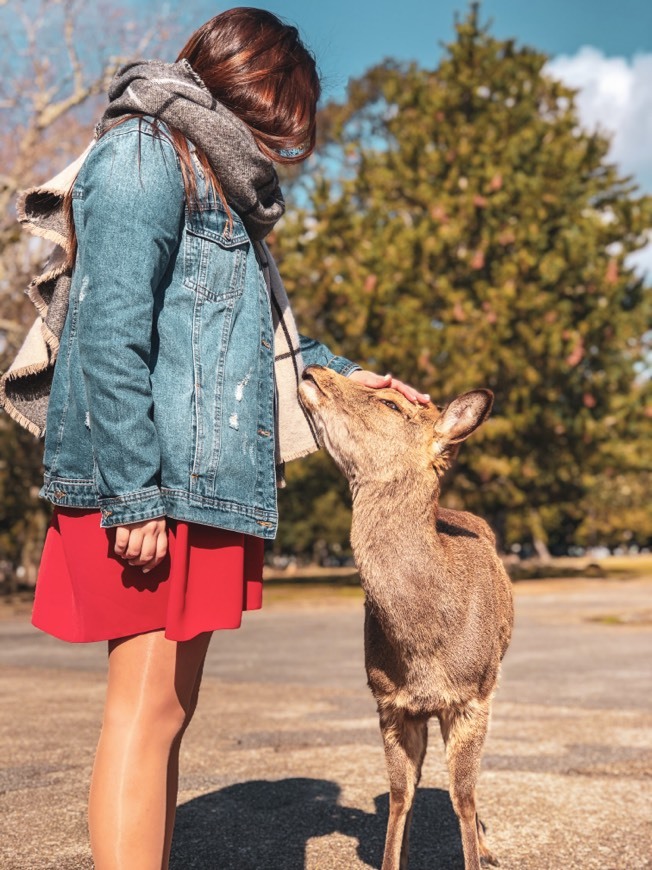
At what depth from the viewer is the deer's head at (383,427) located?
12.3 feet

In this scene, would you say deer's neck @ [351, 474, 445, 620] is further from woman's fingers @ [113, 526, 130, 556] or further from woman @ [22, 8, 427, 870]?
woman's fingers @ [113, 526, 130, 556]

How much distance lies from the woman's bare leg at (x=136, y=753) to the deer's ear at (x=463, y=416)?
1.41m

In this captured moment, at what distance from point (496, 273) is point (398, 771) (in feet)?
85.8

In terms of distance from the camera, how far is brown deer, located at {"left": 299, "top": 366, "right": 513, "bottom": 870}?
3682 millimetres

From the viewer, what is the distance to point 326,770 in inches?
235

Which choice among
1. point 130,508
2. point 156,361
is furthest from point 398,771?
point 156,361

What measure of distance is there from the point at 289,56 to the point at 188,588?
5.14 feet

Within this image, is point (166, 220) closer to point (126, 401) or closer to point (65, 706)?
point (126, 401)

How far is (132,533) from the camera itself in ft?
8.82

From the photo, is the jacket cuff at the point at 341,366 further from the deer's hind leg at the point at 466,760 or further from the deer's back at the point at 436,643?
the deer's hind leg at the point at 466,760

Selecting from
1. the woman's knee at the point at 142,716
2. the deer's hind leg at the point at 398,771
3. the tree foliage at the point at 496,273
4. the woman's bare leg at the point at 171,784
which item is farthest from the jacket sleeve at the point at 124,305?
the tree foliage at the point at 496,273

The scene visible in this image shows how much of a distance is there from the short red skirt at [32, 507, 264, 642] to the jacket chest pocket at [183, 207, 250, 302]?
0.67 metres

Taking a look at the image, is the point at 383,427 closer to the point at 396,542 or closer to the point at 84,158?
the point at 396,542

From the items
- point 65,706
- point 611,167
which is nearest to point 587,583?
point 611,167
